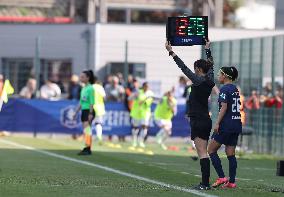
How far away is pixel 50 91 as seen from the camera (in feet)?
122

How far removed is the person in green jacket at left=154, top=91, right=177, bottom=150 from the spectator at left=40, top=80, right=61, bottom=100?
529 centimetres

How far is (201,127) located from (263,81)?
15103mm

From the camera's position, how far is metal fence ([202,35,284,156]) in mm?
30141

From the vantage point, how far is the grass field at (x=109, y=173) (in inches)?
630

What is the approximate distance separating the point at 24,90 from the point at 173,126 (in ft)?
17.3

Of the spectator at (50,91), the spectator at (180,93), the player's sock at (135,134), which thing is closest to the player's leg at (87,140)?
the player's sock at (135,134)

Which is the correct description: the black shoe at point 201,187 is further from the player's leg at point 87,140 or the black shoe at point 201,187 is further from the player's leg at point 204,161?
the player's leg at point 87,140

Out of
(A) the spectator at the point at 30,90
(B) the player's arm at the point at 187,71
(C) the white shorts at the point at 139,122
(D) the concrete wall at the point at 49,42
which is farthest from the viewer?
(D) the concrete wall at the point at 49,42

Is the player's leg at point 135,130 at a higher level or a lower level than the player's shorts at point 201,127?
lower

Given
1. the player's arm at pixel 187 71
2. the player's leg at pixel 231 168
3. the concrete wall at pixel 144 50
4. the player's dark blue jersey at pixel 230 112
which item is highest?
the concrete wall at pixel 144 50

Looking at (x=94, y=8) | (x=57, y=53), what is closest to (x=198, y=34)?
(x=57, y=53)

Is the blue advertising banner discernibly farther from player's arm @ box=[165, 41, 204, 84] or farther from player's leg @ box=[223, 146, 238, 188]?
player's arm @ box=[165, 41, 204, 84]

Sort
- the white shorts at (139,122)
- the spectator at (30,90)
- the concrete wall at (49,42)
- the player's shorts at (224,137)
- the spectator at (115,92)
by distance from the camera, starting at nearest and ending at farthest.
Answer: the player's shorts at (224,137), the white shorts at (139,122), the spectator at (115,92), the spectator at (30,90), the concrete wall at (49,42)

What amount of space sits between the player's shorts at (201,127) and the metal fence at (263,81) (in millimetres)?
13413
